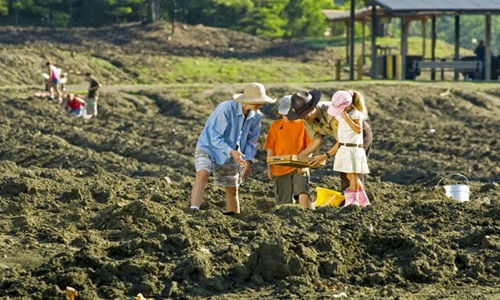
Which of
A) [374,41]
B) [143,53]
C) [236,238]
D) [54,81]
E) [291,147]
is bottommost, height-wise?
[143,53]

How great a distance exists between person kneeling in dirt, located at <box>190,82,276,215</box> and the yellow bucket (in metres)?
0.86

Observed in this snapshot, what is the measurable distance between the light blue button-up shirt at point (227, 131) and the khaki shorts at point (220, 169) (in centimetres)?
6

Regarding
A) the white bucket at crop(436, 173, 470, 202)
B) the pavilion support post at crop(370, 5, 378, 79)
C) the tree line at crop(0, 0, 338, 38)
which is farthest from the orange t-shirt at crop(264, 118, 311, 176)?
the tree line at crop(0, 0, 338, 38)

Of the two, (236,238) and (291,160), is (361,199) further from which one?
(236,238)

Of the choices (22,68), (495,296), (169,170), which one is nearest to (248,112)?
(495,296)

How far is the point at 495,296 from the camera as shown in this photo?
9000 mm

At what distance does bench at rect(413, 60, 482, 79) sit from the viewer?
36406mm

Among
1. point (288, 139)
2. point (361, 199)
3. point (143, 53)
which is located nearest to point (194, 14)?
point (143, 53)

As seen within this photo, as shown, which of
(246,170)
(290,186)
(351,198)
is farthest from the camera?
(290,186)

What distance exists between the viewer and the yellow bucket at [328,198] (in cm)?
1269

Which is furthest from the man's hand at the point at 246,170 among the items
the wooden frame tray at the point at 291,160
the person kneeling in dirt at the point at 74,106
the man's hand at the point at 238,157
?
the person kneeling in dirt at the point at 74,106

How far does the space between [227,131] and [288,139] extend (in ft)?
2.31

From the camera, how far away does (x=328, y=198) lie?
12.8 metres

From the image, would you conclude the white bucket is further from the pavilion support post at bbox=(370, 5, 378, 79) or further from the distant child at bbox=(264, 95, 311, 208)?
the pavilion support post at bbox=(370, 5, 378, 79)
